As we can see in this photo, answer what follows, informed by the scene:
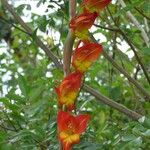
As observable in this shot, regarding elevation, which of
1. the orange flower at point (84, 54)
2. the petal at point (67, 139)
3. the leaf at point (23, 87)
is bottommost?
the petal at point (67, 139)

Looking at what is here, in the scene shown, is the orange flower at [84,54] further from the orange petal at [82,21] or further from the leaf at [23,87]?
the leaf at [23,87]

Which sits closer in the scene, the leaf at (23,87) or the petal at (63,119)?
the petal at (63,119)

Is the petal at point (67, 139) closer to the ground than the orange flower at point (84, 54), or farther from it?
closer to the ground

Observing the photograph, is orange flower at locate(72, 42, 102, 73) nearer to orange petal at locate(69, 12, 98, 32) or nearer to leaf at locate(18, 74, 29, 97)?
orange petal at locate(69, 12, 98, 32)

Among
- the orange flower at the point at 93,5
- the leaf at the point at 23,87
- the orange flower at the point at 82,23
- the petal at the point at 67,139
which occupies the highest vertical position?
the leaf at the point at 23,87

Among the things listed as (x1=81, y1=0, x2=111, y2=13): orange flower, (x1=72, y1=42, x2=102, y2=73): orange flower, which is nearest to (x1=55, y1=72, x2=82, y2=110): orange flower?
(x1=72, y1=42, x2=102, y2=73): orange flower

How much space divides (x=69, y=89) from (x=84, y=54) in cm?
9

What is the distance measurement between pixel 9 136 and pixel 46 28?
1.91ft

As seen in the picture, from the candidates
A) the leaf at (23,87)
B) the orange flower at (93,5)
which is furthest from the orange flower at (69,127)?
the leaf at (23,87)

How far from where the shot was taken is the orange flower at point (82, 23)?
1109 millimetres

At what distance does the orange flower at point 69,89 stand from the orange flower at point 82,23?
96 millimetres

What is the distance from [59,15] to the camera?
1798 millimetres

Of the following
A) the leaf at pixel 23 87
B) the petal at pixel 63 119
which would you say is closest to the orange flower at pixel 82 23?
the petal at pixel 63 119

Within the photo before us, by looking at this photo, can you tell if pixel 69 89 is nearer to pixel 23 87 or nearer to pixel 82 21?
pixel 82 21
